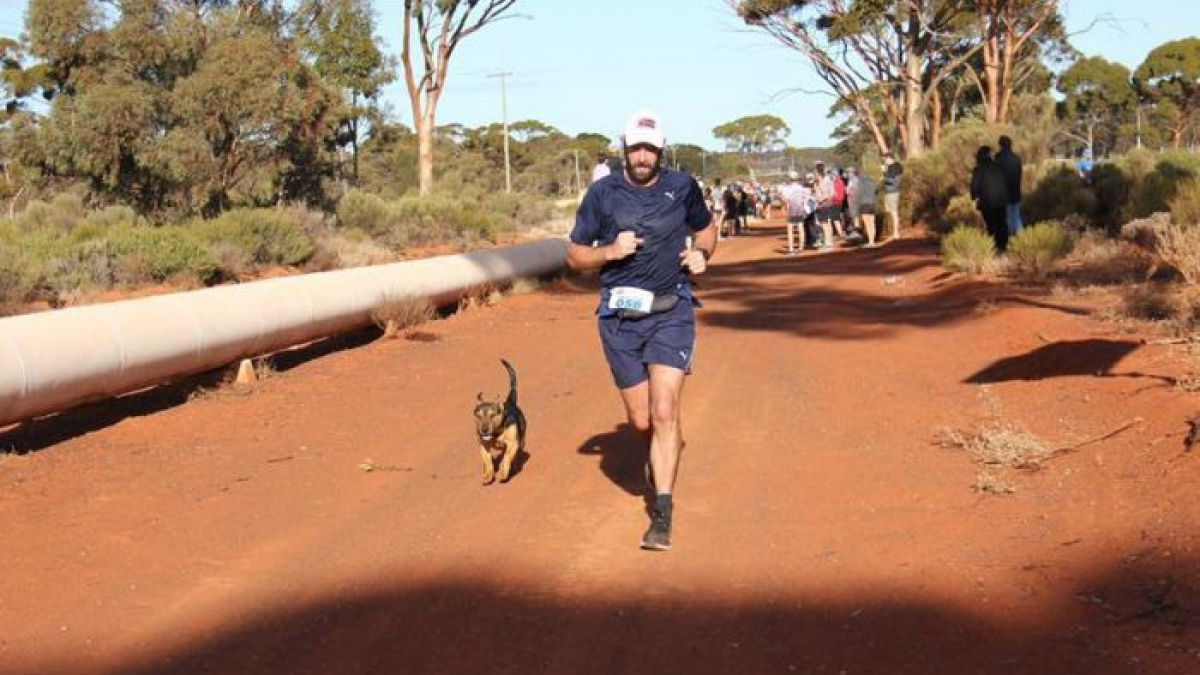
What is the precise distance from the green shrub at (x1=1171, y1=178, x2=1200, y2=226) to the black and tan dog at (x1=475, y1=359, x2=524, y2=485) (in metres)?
11.3

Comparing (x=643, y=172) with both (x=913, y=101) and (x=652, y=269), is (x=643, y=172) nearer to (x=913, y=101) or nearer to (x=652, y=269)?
(x=652, y=269)

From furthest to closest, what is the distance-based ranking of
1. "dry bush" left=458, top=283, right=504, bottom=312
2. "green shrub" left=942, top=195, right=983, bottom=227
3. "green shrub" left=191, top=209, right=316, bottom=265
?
"green shrub" left=942, top=195, right=983, bottom=227
"green shrub" left=191, top=209, right=316, bottom=265
"dry bush" left=458, top=283, right=504, bottom=312

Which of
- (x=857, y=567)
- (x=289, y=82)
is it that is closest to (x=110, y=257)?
(x=289, y=82)

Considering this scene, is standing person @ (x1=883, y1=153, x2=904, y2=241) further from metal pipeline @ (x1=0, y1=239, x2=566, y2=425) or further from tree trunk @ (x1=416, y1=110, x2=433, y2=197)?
tree trunk @ (x1=416, y1=110, x2=433, y2=197)

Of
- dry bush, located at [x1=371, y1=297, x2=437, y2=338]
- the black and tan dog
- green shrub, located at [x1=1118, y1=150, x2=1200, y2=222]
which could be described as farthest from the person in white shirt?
the black and tan dog

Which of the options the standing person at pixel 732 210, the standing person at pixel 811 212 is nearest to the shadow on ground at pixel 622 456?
the standing person at pixel 811 212

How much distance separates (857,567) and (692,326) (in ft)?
4.80

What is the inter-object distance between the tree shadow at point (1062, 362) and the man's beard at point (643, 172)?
472 cm

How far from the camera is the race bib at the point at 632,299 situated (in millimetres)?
6754

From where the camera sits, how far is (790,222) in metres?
32.8

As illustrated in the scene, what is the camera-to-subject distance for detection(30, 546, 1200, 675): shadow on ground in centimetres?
504

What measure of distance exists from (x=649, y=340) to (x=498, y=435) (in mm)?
1648

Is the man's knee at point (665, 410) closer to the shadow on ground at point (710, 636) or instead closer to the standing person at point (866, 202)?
the shadow on ground at point (710, 636)

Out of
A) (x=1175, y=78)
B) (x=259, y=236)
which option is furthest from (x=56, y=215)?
(x=1175, y=78)
